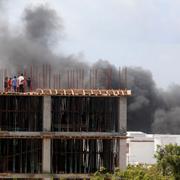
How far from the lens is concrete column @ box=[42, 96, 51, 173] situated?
30.5 m

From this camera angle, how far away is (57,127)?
3114 cm

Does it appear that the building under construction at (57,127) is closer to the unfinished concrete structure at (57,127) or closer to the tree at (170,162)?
the unfinished concrete structure at (57,127)

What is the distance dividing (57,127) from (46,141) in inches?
40.8

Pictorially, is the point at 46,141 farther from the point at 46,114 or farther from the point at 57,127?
the point at 46,114

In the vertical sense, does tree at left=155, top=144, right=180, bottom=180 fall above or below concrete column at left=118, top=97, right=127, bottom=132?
below

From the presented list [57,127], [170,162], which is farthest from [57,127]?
[170,162]

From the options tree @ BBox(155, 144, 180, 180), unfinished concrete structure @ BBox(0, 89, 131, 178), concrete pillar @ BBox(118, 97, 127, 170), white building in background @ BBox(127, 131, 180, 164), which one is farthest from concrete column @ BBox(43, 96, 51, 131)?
white building in background @ BBox(127, 131, 180, 164)

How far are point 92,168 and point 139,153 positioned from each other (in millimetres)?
26810

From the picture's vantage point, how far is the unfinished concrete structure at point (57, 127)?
100 ft

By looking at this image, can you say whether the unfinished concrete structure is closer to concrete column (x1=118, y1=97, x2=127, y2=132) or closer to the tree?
concrete column (x1=118, y1=97, x2=127, y2=132)

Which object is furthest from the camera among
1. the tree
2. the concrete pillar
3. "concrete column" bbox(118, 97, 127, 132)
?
the tree

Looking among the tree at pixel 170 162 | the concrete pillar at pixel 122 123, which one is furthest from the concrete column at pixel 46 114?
the tree at pixel 170 162

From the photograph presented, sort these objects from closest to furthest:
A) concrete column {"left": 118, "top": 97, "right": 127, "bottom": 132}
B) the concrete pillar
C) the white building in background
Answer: the concrete pillar
concrete column {"left": 118, "top": 97, "right": 127, "bottom": 132}
the white building in background

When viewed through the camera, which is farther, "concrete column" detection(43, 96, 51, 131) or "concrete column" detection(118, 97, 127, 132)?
"concrete column" detection(118, 97, 127, 132)
